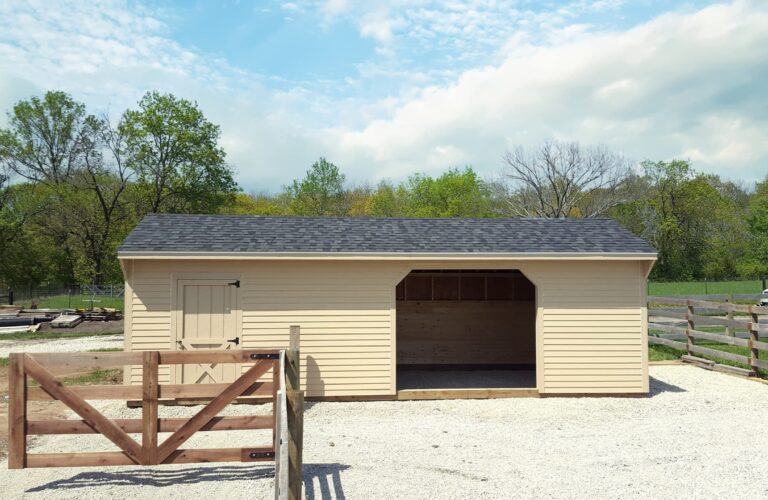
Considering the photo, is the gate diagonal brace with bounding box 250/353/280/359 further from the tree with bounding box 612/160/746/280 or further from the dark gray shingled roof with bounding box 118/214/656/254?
the tree with bounding box 612/160/746/280

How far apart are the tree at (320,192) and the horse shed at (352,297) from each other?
33.2 meters

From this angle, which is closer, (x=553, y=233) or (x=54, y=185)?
(x=553, y=233)

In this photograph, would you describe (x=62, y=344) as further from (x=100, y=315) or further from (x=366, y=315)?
(x=366, y=315)

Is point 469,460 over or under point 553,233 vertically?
under

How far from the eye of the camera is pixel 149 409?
225 inches

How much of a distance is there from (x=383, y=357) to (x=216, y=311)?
9.43ft

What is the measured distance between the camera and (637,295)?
9.90 m

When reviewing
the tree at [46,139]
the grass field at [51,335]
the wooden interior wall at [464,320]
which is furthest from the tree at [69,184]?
the wooden interior wall at [464,320]

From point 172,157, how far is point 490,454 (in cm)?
3248

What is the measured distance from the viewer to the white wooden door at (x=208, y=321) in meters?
9.37

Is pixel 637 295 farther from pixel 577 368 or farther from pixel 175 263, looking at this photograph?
pixel 175 263

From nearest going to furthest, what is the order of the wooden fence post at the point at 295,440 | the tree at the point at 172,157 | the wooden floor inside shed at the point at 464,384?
the wooden fence post at the point at 295,440 < the wooden floor inside shed at the point at 464,384 < the tree at the point at 172,157

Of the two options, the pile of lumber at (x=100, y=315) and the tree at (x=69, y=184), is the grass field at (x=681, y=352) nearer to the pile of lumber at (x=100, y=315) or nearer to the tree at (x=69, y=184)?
the pile of lumber at (x=100, y=315)

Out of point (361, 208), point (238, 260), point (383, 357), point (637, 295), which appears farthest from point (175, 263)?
point (361, 208)
